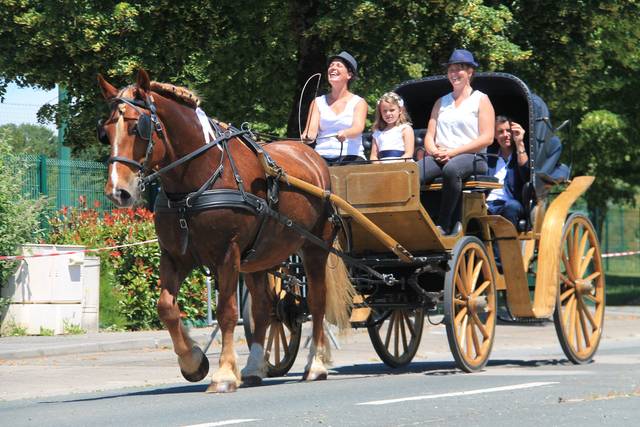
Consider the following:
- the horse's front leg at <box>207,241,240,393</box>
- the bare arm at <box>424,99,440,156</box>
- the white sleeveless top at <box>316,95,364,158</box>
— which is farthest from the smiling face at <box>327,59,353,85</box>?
the horse's front leg at <box>207,241,240,393</box>

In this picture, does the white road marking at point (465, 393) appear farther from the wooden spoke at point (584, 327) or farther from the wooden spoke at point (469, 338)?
the wooden spoke at point (584, 327)

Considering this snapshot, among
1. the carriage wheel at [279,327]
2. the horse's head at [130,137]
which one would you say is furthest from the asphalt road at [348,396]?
the horse's head at [130,137]

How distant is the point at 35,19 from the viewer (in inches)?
702

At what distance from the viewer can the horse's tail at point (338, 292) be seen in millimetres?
10883

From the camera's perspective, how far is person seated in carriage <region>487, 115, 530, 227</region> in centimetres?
1212

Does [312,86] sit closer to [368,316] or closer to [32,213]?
[32,213]

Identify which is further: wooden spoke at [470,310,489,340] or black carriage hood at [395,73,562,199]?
black carriage hood at [395,73,562,199]

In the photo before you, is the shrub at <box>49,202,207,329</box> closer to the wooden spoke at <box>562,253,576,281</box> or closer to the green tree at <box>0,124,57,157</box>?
the wooden spoke at <box>562,253,576,281</box>

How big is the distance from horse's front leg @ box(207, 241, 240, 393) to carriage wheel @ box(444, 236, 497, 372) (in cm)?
200

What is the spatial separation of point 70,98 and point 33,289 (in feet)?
12.5

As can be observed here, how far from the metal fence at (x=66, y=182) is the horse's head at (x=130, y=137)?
9.75 metres

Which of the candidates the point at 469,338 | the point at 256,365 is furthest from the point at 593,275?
the point at 256,365

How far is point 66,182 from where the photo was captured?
1902 centimetres

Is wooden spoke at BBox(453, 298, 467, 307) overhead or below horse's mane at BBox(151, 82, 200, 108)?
below
